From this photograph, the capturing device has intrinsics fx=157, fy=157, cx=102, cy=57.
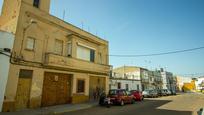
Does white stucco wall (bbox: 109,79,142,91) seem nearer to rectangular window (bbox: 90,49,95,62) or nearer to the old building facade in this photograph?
the old building facade

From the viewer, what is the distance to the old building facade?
13141 millimetres

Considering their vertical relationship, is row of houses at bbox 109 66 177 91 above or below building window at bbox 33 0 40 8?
below

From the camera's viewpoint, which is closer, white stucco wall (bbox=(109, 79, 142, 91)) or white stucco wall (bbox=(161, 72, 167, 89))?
white stucco wall (bbox=(109, 79, 142, 91))

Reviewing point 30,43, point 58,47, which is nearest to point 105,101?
point 58,47

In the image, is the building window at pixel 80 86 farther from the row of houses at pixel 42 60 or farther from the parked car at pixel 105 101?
the parked car at pixel 105 101

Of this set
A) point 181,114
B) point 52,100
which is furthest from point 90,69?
point 181,114

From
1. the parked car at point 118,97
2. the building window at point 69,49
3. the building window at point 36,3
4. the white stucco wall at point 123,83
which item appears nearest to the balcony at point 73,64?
the building window at point 69,49

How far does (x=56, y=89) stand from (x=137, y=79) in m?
31.2

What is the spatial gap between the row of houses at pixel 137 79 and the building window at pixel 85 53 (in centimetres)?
1082

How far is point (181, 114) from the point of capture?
11406mm

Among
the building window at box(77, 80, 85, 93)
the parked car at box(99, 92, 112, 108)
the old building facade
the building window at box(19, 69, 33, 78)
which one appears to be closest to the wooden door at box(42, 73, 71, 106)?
the old building facade

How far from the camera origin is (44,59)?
15.1 metres

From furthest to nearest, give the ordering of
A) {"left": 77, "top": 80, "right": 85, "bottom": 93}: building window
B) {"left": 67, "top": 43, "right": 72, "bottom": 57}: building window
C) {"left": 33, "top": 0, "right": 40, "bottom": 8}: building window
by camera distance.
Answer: {"left": 77, "top": 80, "right": 85, "bottom": 93}: building window
{"left": 67, "top": 43, "right": 72, "bottom": 57}: building window
{"left": 33, "top": 0, "right": 40, "bottom": 8}: building window

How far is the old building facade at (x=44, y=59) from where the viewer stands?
43.1 ft
